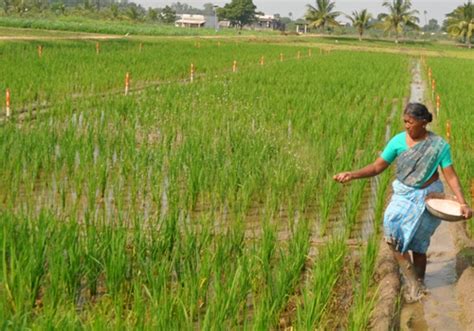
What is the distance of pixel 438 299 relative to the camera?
368 cm

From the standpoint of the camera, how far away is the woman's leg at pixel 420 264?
375 centimetres

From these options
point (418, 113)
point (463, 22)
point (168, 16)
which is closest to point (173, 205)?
point (418, 113)

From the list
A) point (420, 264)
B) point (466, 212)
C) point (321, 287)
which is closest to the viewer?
point (321, 287)

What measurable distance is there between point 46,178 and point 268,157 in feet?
6.81

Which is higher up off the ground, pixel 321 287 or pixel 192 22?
pixel 321 287

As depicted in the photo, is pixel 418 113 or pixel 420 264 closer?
pixel 418 113

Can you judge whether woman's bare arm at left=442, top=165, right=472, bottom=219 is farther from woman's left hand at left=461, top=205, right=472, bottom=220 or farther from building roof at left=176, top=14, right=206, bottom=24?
building roof at left=176, top=14, right=206, bottom=24

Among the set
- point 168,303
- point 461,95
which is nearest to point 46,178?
point 168,303

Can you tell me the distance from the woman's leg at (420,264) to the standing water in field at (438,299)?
9cm

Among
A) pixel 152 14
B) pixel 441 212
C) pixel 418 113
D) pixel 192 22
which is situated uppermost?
pixel 418 113

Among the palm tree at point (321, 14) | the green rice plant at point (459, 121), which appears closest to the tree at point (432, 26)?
the palm tree at point (321, 14)

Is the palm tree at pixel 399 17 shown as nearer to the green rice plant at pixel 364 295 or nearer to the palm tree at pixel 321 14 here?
the palm tree at pixel 321 14

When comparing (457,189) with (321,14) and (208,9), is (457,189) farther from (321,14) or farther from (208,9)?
(208,9)

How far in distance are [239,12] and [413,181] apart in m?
71.5
